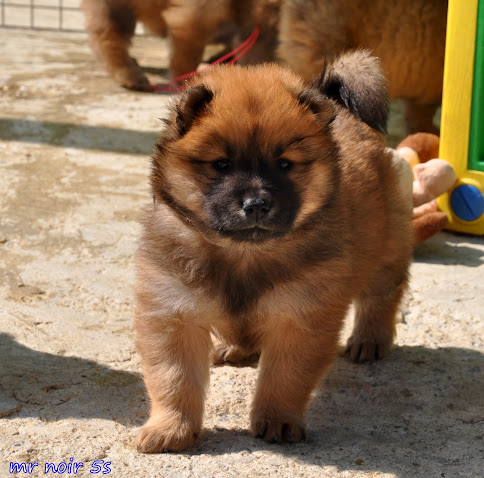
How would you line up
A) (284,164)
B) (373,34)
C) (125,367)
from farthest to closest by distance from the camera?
(373,34) → (125,367) → (284,164)

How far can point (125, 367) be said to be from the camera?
3301 mm

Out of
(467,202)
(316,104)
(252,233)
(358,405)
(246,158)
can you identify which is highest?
(316,104)

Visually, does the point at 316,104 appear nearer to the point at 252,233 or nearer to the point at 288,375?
the point at 252,233

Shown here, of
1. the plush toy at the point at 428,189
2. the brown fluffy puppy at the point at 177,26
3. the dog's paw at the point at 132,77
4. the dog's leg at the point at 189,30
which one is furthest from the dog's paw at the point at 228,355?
the dog's paw at the point at 132,77

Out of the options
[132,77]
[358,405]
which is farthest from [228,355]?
[132,77]

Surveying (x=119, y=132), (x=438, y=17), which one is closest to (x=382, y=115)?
(x=438, y=17)

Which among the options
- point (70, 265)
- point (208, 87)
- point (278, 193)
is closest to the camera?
point (278, 193)

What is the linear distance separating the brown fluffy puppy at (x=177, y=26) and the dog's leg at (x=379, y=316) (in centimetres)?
368

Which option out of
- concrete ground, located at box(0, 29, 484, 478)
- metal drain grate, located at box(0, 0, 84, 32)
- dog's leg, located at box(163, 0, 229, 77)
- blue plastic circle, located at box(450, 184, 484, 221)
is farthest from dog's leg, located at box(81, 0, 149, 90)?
blue plastic circle, located at box(450, 184, 484, 221)

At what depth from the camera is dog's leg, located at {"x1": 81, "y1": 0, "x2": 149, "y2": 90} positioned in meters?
7.52

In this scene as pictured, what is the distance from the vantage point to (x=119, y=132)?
6.30 m

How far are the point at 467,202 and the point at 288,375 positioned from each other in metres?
2.53

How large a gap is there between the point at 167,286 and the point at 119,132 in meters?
3.80

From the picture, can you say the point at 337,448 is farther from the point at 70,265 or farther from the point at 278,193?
the point at 70,265
